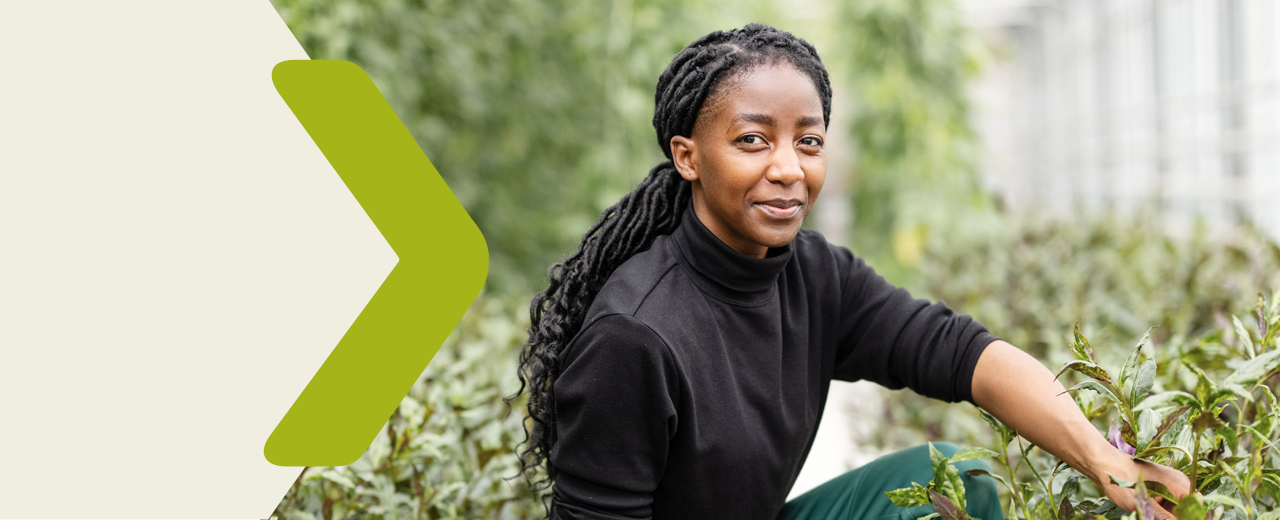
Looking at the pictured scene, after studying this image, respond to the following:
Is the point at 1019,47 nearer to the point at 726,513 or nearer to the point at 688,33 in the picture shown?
the point at 688,33

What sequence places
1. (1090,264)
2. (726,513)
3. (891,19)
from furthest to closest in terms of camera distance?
(891,19) < (1090,264) < (726,513)

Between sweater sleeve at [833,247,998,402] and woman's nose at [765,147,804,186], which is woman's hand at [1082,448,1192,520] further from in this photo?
woman's nose at [765,147,804,186]

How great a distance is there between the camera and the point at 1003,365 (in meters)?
1.37

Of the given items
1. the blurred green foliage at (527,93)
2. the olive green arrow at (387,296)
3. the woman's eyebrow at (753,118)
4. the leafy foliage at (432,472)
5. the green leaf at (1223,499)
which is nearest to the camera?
the green leaf at (1223,499)

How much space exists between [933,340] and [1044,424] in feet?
0.75

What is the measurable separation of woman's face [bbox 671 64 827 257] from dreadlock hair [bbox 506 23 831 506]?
0.08 ft

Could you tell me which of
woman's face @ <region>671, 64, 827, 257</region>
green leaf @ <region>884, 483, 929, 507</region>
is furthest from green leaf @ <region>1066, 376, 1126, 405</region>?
woman's face @ <region>671, 64, 827, 257</region>

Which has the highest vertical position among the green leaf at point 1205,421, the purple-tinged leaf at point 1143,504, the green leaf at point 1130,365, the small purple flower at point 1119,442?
the green leaf at point 1130,365

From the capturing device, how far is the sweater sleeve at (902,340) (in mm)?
1437

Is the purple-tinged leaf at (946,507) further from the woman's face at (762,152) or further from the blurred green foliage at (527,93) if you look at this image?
the blurred green foliage at (527,93)

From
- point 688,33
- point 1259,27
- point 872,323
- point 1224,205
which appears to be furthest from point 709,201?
point 1224,205

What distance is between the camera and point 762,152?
1.31 m

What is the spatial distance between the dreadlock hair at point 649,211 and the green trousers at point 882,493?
18.0 inches

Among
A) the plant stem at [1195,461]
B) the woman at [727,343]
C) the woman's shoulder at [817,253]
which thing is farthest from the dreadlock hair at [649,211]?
the plant stem at [1195,461]
